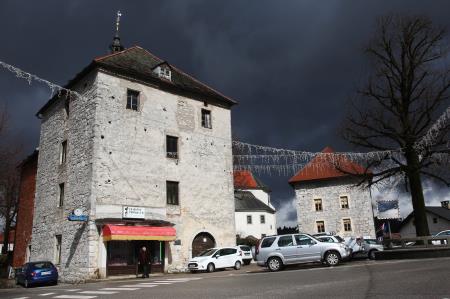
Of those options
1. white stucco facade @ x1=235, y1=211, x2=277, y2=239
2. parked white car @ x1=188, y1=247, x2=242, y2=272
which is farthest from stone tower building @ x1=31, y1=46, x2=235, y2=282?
white stucco facade @ x1=235, y1=211, x2=277, y2=239

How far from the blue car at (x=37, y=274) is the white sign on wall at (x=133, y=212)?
182 inches

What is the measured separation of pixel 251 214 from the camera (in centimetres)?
6419

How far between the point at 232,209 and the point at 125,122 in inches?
388

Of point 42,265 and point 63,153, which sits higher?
point 63,153

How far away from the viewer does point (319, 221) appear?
4653cm

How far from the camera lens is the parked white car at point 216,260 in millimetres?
23203

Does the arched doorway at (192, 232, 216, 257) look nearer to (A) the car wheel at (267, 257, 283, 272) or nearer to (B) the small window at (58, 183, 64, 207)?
(A) the car wheel at (267, 257, 283, 272)

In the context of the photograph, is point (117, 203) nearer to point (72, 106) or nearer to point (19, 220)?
point (72, 106)

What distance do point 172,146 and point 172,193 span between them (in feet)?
10.4

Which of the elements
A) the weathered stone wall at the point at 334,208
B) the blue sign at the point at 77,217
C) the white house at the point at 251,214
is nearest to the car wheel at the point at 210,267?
the blue sign at the point at 77,217

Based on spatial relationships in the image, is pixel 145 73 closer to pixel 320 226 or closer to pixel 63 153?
pixel 63 153

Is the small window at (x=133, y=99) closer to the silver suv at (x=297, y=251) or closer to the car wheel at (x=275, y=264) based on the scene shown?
the silver suv at (x=297, y=251)

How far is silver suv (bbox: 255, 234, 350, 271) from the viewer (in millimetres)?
18516

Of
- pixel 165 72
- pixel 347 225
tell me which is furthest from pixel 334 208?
pixel 165 72
